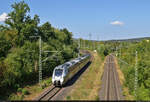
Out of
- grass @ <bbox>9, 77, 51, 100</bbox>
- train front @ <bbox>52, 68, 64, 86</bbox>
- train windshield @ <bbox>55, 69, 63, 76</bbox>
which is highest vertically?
train windshield @ <bbox>55, 69, 63, 76</bbox>

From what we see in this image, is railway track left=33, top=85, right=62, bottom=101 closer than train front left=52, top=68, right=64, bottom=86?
Yes

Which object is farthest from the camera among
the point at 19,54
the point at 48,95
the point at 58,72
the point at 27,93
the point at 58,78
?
the point at 19,54

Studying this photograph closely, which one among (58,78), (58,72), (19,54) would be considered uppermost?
(19,54)

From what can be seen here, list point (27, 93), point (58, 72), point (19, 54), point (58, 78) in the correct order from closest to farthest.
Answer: point (27, 93)
point (58, 78)
point (58, 72)
point (19, 54)

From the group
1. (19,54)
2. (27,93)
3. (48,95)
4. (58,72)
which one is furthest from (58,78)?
(19,54)

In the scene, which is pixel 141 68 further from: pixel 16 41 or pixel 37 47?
pixel 16 41

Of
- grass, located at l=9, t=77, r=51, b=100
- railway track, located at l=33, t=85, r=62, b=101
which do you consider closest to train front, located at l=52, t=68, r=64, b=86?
railway track, located at l=33, t=85, r=62, b=101

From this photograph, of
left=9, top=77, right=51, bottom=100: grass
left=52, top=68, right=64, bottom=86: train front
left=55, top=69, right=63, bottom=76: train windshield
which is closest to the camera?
left=9, top=77, right=51, bottom=100: grass

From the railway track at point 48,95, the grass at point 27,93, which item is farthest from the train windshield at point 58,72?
the grass at point 27,93

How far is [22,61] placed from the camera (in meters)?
27.2

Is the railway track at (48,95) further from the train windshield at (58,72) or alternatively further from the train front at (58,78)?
the train windshield at (58,72)

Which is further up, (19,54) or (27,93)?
(19,54)

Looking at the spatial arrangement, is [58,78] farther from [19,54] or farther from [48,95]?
[19,54]

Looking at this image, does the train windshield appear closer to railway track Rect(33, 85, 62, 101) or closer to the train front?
the train front
